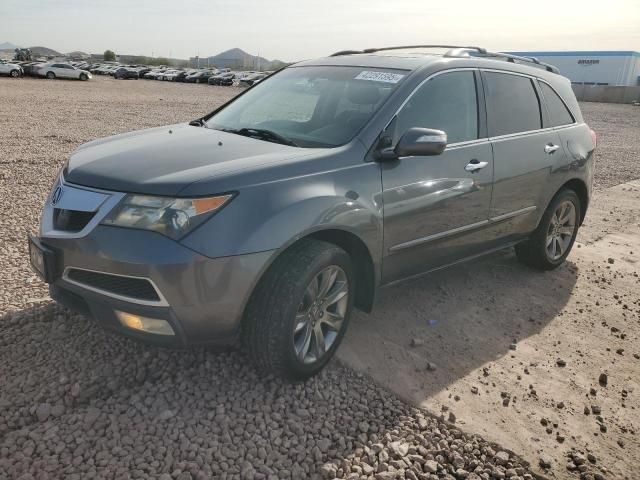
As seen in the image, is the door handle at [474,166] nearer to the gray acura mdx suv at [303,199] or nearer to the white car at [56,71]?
the gray acura mdx suv at [303,199]

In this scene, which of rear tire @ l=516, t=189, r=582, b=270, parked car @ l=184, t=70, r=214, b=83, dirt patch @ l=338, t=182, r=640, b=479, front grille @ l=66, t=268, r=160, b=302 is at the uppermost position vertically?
parked car @ l=184, t=70, r=214, b=83

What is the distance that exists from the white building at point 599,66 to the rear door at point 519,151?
61.5m

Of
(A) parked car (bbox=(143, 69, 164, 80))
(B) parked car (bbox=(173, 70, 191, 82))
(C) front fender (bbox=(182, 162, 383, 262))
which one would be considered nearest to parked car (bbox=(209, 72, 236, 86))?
(B) parked car (bbox=(173, 70, 191, 82))

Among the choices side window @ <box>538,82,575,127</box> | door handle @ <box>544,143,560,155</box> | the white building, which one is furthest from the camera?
the white building

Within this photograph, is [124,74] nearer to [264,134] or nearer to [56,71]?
[56,71]

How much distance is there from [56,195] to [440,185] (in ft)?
7.58

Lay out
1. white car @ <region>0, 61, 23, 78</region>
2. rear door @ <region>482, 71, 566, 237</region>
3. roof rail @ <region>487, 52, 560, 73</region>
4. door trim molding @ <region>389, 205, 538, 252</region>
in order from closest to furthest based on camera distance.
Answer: door trim molding @ <region>389, 205, 538, 252</region>, rear door @ <region>482, 71, 566, 237</region>, roof rail @ <region>487, 52, 560, 73</region>, white car @ <region>0, 61, 23, 78</region>

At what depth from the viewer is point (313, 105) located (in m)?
3.91

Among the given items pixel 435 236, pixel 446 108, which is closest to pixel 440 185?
pixel 435 236

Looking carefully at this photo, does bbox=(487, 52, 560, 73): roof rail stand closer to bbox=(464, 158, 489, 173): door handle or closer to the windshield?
bbox=(464, 158, 489, 173): door handle

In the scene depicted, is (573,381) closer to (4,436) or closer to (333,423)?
(333,423)

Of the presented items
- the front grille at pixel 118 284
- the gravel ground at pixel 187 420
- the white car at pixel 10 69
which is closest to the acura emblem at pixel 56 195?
the front grille at pixel 118 284

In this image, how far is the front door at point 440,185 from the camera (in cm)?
345

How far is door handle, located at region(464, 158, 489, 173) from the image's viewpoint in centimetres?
387
